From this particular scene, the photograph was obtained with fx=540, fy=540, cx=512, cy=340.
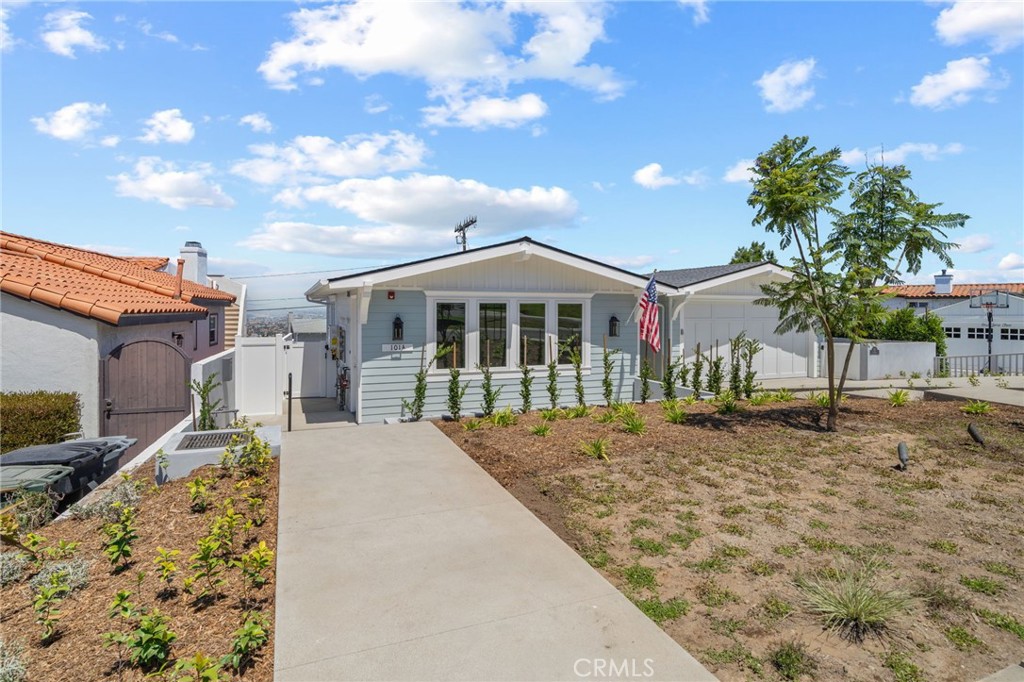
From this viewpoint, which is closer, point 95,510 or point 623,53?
point 95,510

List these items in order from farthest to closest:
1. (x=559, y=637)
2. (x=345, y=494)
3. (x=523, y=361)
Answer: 1. (x=523, y=361)
2. (x=345, y=494)
3. (x=559, y=637)

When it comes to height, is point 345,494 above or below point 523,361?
below

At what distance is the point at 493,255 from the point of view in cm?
1021

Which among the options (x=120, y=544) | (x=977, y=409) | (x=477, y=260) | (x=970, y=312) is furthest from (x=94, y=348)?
(x=970, y=312)

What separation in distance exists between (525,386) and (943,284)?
29717mm

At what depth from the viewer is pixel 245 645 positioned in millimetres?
2973

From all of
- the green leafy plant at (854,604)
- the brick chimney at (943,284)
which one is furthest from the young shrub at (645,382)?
the brick chimney at (943,284)

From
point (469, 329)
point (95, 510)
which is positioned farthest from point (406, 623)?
point (469, 329)

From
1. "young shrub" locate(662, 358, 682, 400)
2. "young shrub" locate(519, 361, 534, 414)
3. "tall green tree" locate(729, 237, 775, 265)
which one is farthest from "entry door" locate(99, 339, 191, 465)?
"tall green tree" locate(729, 237, 775, 265)

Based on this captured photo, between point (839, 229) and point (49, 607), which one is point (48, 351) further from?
point (839, 229)

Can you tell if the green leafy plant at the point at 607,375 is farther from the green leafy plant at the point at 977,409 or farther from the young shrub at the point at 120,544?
the young shrub at the point at 120,544

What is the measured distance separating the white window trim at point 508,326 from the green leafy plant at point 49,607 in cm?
693

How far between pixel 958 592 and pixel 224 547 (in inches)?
217

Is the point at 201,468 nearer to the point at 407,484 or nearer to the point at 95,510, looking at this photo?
the point at 95,510
